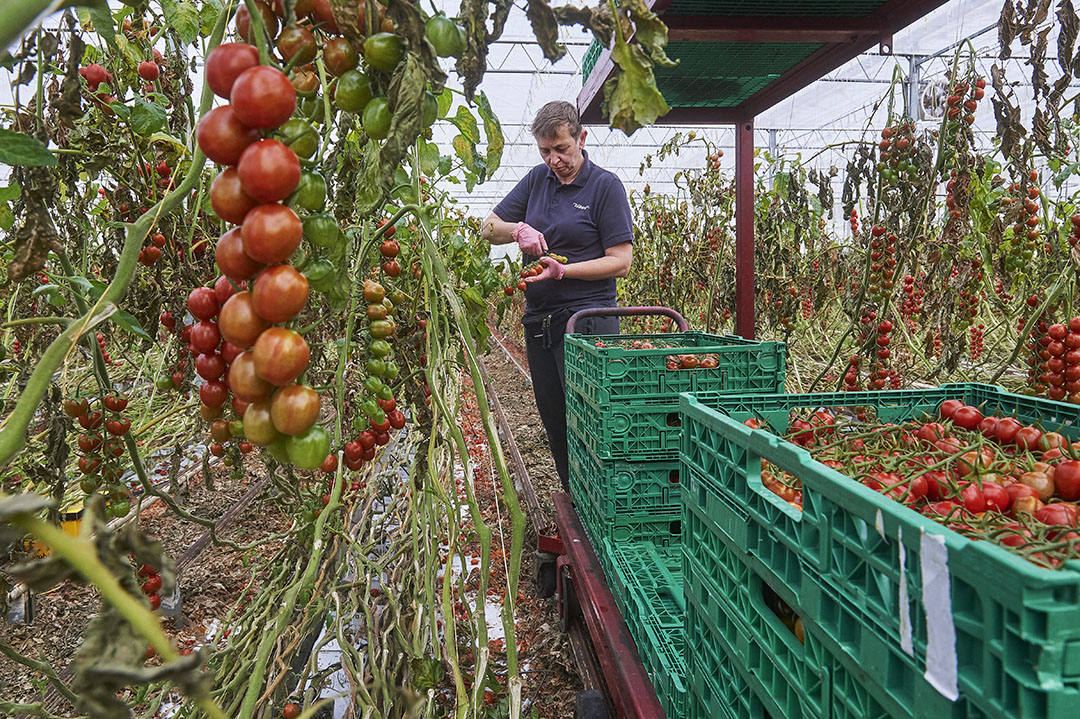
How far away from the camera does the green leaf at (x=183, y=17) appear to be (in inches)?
55.5

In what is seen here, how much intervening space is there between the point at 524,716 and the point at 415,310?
3.96 ft

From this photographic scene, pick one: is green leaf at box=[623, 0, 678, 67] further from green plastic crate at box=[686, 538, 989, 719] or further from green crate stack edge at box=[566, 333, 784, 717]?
green crate stack edge at box=[566, 333, 784, 717]

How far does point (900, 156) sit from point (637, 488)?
165 centimetres

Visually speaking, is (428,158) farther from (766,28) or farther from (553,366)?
(553,366)

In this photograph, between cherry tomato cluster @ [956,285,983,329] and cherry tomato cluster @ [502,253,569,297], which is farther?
cherry tomato cluster @ [956,285,983,329]

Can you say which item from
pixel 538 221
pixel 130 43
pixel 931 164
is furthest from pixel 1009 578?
pixel 538 221

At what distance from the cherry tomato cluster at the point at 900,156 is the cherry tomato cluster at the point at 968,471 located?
4.96ft

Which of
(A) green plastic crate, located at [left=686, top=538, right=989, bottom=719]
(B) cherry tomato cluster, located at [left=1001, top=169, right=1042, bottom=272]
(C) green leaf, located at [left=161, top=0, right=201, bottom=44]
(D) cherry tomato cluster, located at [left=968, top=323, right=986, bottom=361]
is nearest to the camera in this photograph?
(A) green plastic crate, located at [left=686, top=538, right=989, bottom=719]

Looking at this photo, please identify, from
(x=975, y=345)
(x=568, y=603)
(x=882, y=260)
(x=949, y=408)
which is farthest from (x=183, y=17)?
(x=975, y=345)

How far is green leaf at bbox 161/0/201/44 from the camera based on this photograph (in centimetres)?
141

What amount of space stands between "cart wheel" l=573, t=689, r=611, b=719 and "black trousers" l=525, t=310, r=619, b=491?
4.38 feet

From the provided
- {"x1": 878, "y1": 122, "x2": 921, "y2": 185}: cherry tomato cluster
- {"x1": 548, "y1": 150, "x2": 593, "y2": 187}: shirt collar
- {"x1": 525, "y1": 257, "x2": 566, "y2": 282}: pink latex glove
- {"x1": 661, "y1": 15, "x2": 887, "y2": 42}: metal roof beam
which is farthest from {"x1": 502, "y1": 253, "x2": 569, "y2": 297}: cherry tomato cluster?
{"x1": 878, "y1": 122, "x2": 921, "y2": 185}: cherry tomato cluster

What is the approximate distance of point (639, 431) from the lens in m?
2.15

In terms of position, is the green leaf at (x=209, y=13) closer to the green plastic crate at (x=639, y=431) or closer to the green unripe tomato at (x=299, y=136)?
the green unripe tomato at (x=299, y=136)
